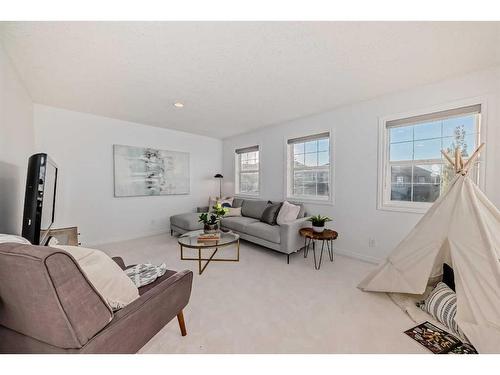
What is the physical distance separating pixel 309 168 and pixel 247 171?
65.6 inches

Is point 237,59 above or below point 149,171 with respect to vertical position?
above

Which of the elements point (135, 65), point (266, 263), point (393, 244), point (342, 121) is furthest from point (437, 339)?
point (135, 65)

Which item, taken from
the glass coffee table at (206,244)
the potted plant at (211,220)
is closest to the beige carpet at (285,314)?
the glass coffee table at (206,244)

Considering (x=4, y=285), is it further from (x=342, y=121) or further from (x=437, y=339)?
(x=342, y=121)

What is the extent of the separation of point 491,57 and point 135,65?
339cm

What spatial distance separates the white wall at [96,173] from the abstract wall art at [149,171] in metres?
0.11

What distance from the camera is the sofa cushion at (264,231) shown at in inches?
121

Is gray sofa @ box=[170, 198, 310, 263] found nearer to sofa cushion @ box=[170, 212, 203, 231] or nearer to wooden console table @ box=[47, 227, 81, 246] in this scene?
sofa cushion @ box=[170, 212, 203, 231]

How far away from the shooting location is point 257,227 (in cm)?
338

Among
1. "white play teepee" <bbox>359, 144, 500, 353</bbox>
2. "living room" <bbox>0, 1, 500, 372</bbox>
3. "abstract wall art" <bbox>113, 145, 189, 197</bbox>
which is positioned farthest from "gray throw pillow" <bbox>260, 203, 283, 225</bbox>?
"abstract wall art" <bbox>113, 145, 189, 197</bbox>

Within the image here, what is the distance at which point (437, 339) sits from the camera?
4.82 feet

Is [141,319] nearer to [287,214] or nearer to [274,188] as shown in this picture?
[287,214]

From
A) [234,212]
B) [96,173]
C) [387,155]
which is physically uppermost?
[387,155]

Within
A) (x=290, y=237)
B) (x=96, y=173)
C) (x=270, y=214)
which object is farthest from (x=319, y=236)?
(x=96, y=173)
